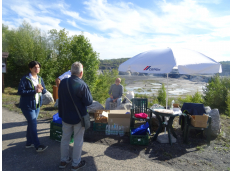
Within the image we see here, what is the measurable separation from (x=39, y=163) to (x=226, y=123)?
6498 millimetres

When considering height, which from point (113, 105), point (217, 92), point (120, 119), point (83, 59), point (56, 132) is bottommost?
point (56, 132)

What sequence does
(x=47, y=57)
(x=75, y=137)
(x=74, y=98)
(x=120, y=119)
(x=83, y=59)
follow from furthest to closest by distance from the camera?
(x=47, y=57) → (x=83, y=59) → (x=120, y=119) → (x=75, y=137) → (x=74, y=98)

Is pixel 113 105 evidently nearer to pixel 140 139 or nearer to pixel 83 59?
pixel 140 139

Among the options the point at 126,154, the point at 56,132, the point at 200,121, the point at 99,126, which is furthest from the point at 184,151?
the point at 56,132

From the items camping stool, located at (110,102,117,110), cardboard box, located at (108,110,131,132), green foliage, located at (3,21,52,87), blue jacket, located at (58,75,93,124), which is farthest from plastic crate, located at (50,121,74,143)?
green foliage, located at (3,21,52,87)

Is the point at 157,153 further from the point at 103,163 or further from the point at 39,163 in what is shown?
the point at 39,163

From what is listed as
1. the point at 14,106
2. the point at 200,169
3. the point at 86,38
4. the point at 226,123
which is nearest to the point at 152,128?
the point at 200,169

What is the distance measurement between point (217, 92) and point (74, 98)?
10828 millimetres

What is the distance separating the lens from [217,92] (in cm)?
1108

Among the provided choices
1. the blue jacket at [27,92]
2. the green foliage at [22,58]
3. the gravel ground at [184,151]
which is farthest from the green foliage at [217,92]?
→ the green foliage at [22,58]

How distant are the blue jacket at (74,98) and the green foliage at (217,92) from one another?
10.4 meters

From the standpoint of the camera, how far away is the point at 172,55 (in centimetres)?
423

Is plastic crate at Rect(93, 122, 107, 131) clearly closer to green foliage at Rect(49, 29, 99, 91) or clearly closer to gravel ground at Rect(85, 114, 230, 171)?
gravel ground at Rect(85, 114, 230, 171)

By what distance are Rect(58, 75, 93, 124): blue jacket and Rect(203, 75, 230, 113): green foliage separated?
10.4 m
